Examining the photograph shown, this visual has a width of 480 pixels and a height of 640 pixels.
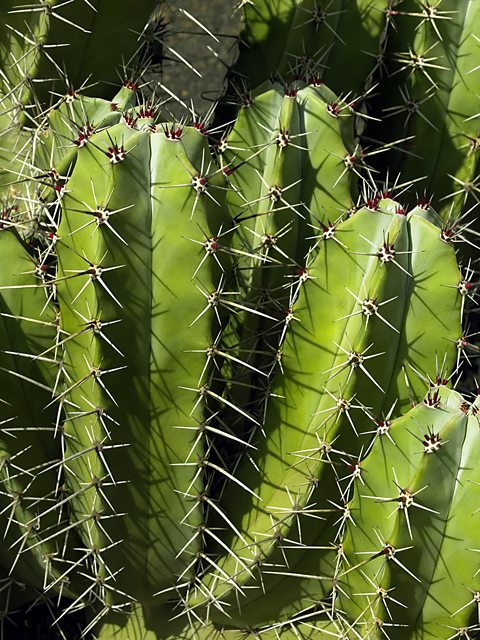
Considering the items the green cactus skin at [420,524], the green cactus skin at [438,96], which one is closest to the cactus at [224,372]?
the green cactus skin at [420,524]

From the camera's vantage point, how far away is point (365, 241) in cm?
173

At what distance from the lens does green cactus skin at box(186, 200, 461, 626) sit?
5.65 feet

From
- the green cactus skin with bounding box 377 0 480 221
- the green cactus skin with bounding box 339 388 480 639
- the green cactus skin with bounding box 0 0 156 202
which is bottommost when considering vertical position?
the green cactus skin with bounding box 339 388 480 639

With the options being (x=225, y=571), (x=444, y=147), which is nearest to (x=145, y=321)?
(x=225, y=571)

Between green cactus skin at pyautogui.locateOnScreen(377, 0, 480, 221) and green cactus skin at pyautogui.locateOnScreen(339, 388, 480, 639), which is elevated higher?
green cactus skin at pyautogui.locateOnScreen(377, 0, 480, 221)

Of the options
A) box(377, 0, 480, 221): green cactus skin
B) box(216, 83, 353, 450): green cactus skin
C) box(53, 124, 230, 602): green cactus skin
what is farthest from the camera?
box(377, 0, 480, 221): green cactus skin

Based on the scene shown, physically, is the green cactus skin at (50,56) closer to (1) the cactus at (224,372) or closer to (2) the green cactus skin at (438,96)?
(1) the cactus at (224,372)

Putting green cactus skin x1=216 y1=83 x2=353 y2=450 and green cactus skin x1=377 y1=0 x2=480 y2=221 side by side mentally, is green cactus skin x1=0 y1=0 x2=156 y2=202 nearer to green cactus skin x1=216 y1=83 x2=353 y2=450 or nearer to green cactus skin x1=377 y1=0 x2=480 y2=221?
green cactus skin x1=216 y1=83 x2=353 y2=450

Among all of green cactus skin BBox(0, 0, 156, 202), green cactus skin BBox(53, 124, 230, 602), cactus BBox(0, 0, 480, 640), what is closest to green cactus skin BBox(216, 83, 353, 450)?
cactus BBox(0, 0, 480, 640)

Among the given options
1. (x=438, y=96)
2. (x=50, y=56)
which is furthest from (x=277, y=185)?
(x=438, y=96)

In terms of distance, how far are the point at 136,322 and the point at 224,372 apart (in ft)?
1.08

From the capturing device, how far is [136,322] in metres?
1.65

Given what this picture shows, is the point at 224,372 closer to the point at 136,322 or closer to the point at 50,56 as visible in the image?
the point at 136,322

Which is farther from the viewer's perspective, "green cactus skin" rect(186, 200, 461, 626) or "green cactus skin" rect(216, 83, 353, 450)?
"green cactus skin" rect(216, 83, 353, 450)
